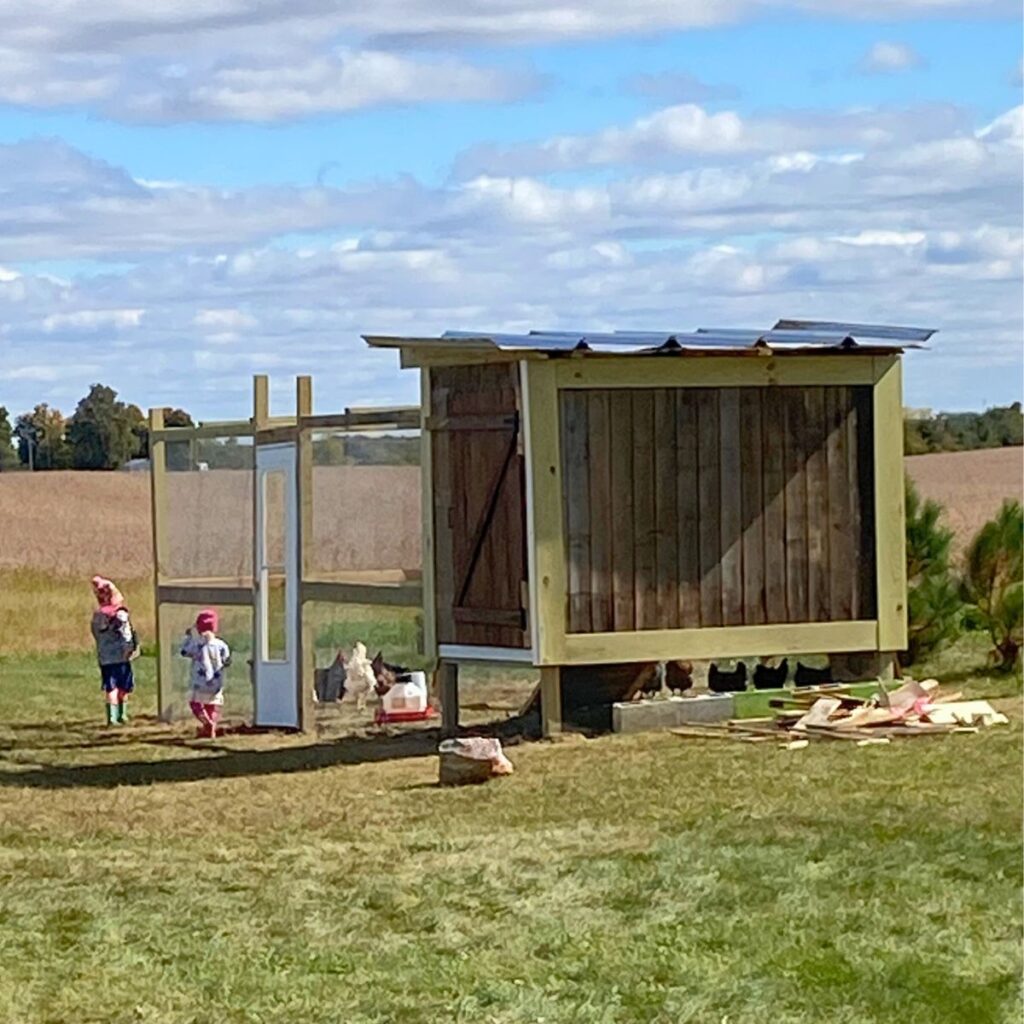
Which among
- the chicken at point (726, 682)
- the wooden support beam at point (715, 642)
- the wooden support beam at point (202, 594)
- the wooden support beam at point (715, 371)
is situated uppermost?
the wooden support beam at point (715, 371)

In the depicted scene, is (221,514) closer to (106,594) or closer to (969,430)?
(106,594)

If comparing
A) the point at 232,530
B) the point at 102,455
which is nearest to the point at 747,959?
the point at 232,530

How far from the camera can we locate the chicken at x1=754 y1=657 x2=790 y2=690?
16.2m

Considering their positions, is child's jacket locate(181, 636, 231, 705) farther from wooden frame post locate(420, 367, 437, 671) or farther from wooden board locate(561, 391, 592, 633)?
wooden board locate(561, 391, 592, 633)

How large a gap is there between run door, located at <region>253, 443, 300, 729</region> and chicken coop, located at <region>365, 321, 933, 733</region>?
2097mm

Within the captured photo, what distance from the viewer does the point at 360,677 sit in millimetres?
17297

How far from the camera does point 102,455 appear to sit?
6062cm

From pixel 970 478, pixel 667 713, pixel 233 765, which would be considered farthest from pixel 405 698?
pixel 970 478

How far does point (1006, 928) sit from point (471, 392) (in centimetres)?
735

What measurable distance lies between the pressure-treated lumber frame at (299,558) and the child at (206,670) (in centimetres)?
26

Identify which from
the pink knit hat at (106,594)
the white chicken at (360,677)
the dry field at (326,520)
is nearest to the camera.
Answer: the dry field at (326,520)

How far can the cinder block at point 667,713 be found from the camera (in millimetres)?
14586

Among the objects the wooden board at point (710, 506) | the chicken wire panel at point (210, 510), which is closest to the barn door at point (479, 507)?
the wooden board at point (710, 506)

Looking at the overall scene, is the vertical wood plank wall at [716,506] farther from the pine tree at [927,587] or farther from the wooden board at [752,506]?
the pine tree at [927,587]
